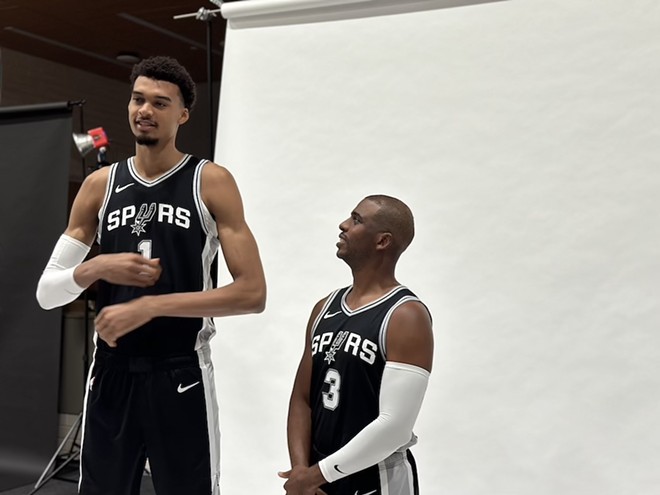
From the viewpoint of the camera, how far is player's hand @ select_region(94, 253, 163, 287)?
162 centimetres

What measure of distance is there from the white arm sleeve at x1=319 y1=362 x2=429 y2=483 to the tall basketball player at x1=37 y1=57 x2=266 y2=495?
37cm

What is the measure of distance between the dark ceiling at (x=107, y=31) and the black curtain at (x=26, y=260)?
1.43 metres

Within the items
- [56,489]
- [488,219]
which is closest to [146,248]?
[488,219]

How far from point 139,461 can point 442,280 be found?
4.74ft

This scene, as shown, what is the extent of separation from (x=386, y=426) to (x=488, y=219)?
1403 millimetres

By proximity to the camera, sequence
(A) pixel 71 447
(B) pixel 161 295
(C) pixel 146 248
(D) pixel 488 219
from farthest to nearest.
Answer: (A) pixel 71 447 < (D) pixel 488 219 < (C) pixel 146 248 < (B) pixel 161 295

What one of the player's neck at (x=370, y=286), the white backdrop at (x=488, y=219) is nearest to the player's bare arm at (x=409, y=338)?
the player's neck at (x=370, y=286)

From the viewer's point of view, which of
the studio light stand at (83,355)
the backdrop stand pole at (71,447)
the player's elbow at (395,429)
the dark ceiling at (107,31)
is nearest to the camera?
the player's elbow at (395,429)

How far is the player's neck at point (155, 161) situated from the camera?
1.86 metres

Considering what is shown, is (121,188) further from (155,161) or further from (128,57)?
(128,57)

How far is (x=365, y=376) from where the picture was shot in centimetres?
168

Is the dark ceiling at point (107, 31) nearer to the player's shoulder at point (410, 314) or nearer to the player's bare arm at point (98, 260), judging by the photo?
the player's bare arm at point (98, 260)

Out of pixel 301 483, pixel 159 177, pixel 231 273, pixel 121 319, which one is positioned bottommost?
pixel 301 483

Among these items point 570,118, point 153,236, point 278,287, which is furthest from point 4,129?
point 570,118
